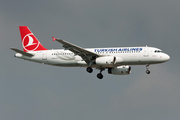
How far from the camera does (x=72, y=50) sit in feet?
181

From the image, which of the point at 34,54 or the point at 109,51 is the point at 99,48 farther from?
the point at 34,54

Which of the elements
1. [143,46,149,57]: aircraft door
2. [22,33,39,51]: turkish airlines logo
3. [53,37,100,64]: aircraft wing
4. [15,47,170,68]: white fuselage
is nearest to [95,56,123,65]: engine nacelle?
[15,47,170,68]: white fuselage

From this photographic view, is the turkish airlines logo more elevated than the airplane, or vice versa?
the turkish airlines logo

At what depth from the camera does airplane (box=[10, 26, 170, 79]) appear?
55062 millimetres

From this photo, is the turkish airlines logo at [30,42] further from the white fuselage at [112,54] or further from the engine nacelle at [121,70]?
the engine nacelle at [121,70]

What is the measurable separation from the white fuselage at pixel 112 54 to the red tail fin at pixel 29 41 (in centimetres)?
214

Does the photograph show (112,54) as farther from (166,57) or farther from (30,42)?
(30,42)

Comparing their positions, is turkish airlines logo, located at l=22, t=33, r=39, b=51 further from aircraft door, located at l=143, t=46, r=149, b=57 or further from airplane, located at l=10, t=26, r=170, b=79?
aircraft door, located at l=143, t=46, r=149, b=57

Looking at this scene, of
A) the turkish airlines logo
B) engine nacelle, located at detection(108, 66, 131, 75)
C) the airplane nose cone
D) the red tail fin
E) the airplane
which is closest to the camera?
the airplane

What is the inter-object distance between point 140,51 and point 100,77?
33.4 feet

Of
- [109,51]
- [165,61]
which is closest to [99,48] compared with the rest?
[109,51]

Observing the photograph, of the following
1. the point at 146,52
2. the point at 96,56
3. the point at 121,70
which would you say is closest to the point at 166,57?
the point at 146,52

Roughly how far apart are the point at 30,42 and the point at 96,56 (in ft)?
46.6

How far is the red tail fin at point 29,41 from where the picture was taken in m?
62.6
